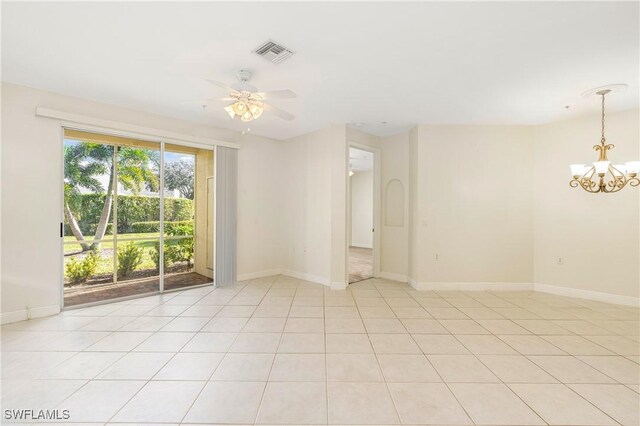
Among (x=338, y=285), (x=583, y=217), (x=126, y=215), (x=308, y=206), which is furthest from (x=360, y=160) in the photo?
(x=126, y=215)

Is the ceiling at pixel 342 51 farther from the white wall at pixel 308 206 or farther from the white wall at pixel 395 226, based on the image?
the white wall at pixel 395 226

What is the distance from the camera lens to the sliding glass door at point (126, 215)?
4305 mm

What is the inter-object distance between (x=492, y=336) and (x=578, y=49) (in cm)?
306

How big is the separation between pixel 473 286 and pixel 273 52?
16.0 feet

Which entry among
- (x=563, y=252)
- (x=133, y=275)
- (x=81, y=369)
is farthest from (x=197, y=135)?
(x=563, y=252)

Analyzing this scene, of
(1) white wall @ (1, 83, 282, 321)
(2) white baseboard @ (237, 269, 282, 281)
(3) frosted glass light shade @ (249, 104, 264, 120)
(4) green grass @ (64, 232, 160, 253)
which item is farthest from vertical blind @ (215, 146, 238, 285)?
(3) frosted glass light shade @ (249, 104, 264, 120)

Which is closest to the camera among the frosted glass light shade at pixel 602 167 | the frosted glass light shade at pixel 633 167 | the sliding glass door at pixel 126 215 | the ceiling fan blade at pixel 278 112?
the ceiling fan blade at pixel 278 112

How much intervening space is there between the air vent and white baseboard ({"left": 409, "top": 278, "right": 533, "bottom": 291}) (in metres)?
4.15

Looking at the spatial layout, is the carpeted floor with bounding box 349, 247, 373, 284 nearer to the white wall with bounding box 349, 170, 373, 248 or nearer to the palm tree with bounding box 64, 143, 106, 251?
the white wall with bounding box 349, 170, 373, 248

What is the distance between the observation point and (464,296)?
4.34 metres

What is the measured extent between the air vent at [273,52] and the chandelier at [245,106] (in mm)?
390

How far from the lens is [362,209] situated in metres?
10.4

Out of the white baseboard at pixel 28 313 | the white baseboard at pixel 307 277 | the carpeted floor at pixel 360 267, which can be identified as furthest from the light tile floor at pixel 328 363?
the carpeted floor at pixel 360 267

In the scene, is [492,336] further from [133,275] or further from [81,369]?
[133,275]
